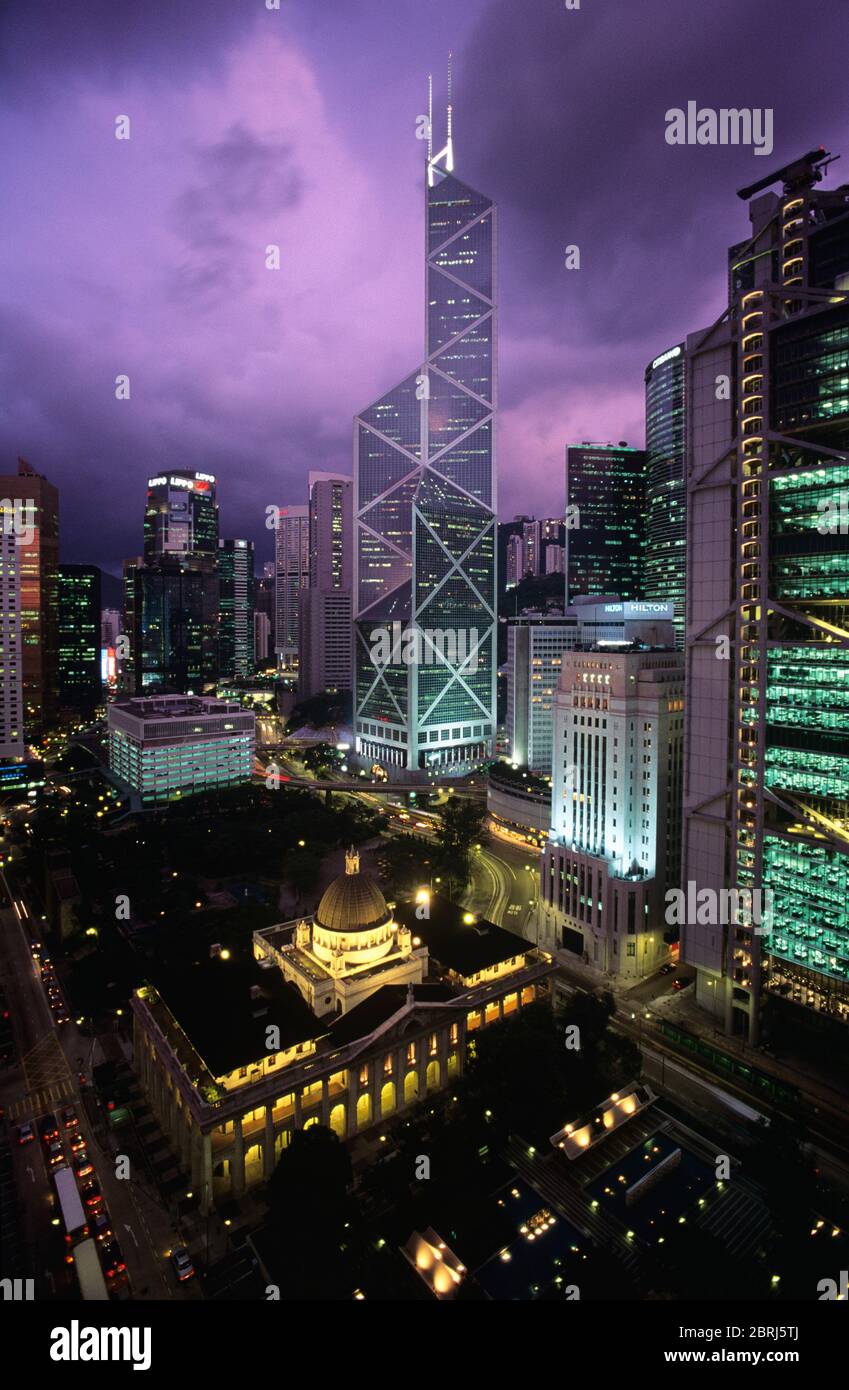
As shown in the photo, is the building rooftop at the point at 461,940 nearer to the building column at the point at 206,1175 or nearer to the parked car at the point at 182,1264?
the building column at the point at 206,1175

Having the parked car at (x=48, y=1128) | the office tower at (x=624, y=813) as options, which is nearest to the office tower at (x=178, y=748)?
the office tower at (x=624, y=813)

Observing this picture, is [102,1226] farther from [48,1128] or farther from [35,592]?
[35,592]

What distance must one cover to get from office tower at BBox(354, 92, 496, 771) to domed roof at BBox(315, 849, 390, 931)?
69.5m

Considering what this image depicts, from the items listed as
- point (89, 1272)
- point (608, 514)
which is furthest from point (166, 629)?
point (89, 1272)

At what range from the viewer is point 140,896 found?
210 ft

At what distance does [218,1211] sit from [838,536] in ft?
155

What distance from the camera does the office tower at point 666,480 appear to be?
138875mm

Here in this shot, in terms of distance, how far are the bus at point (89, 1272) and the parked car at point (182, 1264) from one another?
2748 mm

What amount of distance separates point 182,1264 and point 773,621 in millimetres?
44469

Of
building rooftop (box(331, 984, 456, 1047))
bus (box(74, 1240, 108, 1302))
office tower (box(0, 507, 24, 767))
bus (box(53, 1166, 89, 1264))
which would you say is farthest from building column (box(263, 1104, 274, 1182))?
office tower (box(0, 507, 24, 767))

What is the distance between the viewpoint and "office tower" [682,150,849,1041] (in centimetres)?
3859
